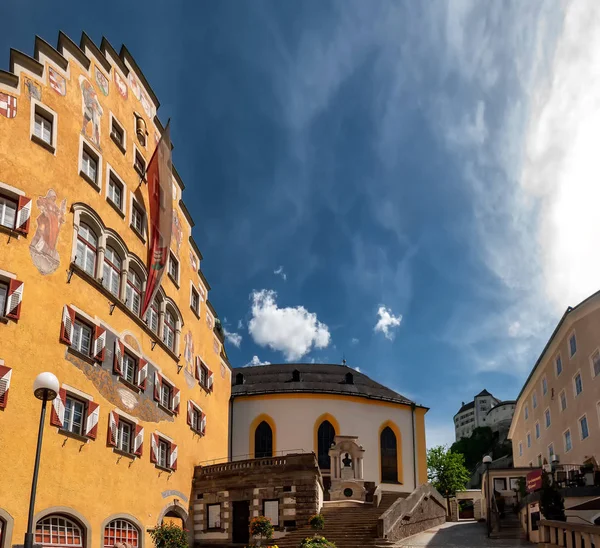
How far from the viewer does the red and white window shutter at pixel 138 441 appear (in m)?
25.3

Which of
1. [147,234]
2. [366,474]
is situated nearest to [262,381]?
[366,474]

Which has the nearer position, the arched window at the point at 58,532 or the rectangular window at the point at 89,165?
the arched window at the point at 58,532

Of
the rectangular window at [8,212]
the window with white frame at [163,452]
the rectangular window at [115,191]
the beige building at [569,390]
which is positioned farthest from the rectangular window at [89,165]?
the beige building at [569,390]

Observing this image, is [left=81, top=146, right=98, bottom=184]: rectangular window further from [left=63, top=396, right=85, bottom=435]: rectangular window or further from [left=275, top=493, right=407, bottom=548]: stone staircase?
[left=275, top=493, right=407, bottom=548]: stone staircase

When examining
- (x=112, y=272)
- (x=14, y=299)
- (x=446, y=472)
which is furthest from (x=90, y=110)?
(x=446, y=472)

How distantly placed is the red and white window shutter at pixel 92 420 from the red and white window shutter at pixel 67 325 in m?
2.55

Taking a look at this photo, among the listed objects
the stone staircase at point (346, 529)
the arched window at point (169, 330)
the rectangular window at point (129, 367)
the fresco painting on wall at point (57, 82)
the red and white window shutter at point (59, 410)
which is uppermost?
the fresco painting on wall at point (57, 82)

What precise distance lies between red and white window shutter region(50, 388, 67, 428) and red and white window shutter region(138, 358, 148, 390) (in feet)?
18.1

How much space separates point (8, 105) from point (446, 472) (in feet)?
237

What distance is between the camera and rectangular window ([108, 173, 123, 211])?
26.3 m

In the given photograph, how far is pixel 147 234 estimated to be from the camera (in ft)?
95.2

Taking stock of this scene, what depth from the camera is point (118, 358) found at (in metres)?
24.4

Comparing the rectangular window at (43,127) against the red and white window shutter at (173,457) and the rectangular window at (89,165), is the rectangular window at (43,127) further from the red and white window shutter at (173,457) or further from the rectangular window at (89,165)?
the red and white window shutter at (173,457)

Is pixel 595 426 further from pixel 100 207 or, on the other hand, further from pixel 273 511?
pixel 100 207
